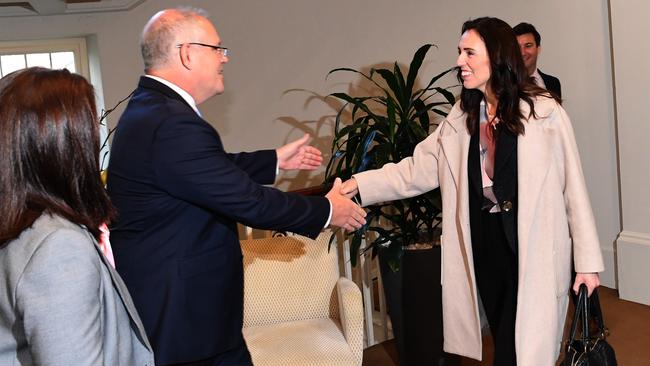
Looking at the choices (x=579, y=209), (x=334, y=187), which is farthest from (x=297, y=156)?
(x=579, y=209)

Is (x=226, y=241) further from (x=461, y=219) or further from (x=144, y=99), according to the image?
(x=461, y=219)

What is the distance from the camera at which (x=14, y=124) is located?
1.48m

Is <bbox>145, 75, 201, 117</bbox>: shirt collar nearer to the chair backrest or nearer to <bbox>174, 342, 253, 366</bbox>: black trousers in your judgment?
<bbox>174, 342, 253, 366</bbox>: black trousers

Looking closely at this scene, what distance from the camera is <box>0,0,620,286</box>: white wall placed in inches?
205

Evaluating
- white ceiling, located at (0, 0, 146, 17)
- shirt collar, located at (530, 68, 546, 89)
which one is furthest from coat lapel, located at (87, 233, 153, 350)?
white ceiling, located at (0, 0, 146, 17)

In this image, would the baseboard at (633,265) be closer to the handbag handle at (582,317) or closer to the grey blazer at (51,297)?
the handbag handle at (582,317)

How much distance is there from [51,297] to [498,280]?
1.79 meters

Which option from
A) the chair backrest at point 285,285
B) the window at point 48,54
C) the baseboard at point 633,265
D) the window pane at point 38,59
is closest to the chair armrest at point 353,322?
the chair backrest at point 285,285

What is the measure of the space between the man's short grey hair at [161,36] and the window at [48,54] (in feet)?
13.1

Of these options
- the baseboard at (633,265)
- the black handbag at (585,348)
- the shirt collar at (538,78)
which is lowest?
the baseboard at (633,265)

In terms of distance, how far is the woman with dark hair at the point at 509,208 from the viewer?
2.69 m

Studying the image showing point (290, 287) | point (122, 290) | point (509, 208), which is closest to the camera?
point (122, 290)

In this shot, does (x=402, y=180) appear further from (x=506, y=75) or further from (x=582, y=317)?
(x=582, y=317)

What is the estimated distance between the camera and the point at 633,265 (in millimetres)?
4770
